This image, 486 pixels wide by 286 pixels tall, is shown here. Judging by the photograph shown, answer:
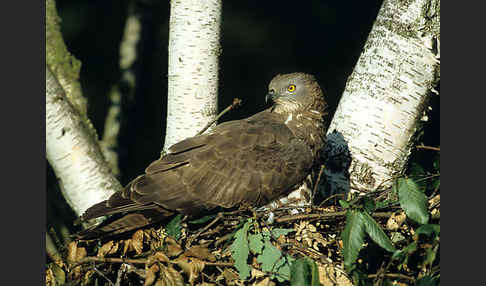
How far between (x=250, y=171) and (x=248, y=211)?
0.86 feet

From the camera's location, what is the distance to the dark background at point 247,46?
7945 millimetres

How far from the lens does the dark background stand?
795 centimetres

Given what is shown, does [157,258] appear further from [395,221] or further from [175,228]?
[395,221]

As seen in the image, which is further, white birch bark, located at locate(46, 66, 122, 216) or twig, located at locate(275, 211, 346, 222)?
white birch bark, located at locate(46, 66, 122, 216)

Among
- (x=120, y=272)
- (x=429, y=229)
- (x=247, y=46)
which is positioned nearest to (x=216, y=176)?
(x=120, y=272)

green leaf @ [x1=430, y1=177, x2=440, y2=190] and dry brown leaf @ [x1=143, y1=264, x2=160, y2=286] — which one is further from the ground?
green leaf @ [x1=430, y1=177, x2=440, y2=190]

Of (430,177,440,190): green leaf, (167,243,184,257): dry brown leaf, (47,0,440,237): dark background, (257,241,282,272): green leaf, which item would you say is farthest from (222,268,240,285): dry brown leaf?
(47,0,440,237): dark background

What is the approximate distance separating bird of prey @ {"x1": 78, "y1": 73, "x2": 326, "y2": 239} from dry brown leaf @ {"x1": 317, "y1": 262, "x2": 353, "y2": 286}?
0.75m

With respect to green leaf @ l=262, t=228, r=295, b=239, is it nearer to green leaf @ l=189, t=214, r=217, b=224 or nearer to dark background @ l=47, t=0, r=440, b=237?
green leaf @ l=189, t=214, r=217, b=224

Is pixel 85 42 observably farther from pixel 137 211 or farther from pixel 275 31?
pixel 137 211

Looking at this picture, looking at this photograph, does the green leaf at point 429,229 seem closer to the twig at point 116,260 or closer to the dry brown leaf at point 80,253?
the twig at point 116,260

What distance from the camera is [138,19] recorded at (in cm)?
556

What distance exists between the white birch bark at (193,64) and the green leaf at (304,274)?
5.22ft

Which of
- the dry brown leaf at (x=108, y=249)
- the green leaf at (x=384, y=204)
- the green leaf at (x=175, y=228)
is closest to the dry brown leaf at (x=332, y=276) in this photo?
the green leaf at (x=384, y=204)
